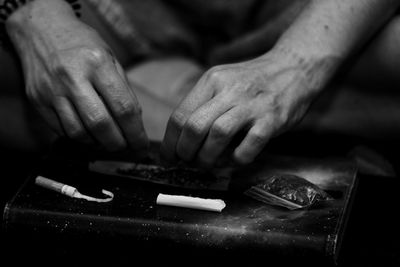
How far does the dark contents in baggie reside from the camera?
781mm

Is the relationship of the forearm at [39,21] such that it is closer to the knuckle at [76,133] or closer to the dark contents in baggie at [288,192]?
the knuckle at [76,133]

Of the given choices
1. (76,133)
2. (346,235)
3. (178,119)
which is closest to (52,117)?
(76,133)

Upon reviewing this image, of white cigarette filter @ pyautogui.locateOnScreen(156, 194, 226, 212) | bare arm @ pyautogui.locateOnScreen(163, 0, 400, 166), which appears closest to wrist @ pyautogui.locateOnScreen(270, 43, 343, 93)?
bare arm @ pyautogui.locateOnScreen(163, 0, 400, 166)

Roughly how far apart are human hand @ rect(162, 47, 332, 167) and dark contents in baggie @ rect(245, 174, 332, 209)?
0.12 feet

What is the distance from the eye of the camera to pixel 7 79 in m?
1.01

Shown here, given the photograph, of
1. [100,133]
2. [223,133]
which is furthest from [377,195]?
[100,133]

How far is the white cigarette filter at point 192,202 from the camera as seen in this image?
2.54 ft

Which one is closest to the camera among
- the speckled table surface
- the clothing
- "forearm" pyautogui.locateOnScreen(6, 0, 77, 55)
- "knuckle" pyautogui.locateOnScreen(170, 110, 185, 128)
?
the speckled table surface

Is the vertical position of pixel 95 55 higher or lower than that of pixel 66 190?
higher

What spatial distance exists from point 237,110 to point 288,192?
0.35ft

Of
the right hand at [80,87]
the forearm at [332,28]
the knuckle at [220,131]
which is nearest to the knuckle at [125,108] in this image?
the right hand at [80,87]

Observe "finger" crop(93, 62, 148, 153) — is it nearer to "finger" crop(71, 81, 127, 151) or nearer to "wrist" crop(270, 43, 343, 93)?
"finger" crop(71, 81, 127, 151)

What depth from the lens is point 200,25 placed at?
1.15 m

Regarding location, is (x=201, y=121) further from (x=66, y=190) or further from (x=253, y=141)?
(x=66, y=190)
